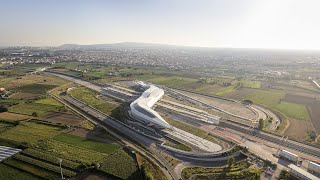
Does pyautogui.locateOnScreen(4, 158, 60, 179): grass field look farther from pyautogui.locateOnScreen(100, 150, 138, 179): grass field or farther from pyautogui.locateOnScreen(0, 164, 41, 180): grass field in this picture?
pyautogui.locateOnScreen(100, 150, 138, 179): grass field

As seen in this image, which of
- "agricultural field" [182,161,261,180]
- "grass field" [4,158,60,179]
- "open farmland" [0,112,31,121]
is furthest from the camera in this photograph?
"open farmland" [0,112,31,121]

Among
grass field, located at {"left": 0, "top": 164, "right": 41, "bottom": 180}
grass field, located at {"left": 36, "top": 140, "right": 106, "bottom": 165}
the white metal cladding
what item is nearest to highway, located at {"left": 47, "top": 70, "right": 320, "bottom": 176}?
the white metal cladding

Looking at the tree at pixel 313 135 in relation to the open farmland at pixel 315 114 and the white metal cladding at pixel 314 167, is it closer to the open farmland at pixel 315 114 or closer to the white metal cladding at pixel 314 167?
the open farmland at pixel 315 114

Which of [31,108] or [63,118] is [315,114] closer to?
[63,118]

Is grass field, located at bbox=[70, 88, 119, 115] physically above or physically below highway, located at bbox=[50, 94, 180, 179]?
above

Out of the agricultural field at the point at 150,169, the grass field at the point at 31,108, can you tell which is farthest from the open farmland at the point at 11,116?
the agricultural field at the point at 150,169

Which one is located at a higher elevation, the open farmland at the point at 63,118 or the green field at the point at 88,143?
the open farmland at the point at 63,118

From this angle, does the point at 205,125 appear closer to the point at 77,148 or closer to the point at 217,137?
the point at 217,137

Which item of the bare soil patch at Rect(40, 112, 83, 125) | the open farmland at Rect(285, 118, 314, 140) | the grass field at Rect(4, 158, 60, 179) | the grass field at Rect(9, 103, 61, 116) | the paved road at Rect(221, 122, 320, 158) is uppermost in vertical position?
the grass field at Rect(9, 103, 61, 116)

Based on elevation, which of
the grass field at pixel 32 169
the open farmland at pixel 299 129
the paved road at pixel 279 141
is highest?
the grass field at pixel 32 169
